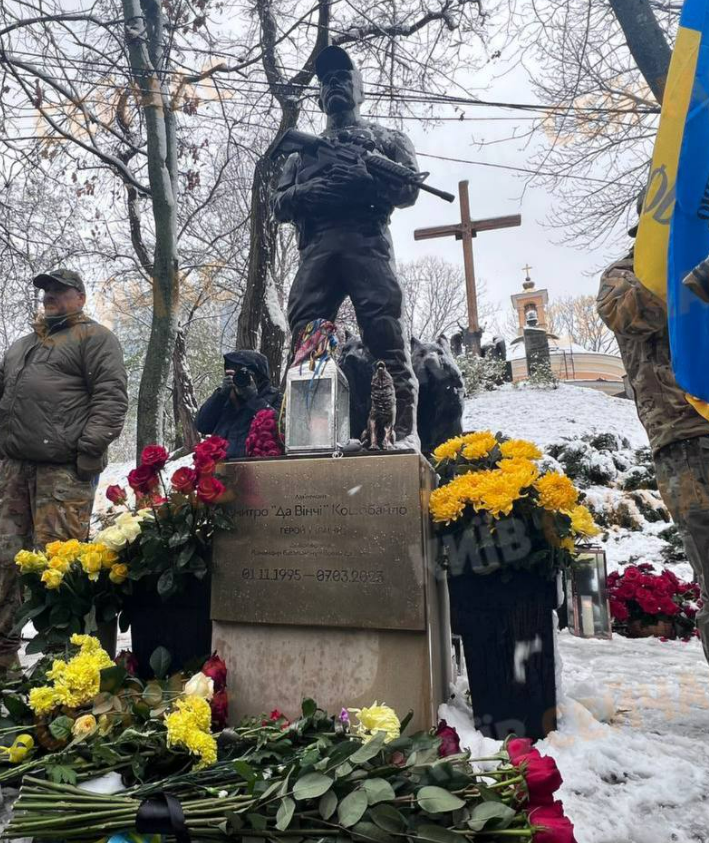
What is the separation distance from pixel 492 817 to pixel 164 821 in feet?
2.63

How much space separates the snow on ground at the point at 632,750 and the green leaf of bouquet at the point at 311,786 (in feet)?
2.63

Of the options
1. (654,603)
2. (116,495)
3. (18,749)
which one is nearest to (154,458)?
(116,495)

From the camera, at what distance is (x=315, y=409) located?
10.4 ft

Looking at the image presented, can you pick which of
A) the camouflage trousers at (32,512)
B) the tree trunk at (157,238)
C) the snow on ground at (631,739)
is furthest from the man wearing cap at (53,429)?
the tree trunk at (157,238)

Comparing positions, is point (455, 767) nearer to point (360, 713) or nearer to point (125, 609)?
point (360, 713)

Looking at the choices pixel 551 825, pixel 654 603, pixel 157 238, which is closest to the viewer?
pixel 551 825

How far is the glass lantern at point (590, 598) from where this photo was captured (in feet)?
14.1

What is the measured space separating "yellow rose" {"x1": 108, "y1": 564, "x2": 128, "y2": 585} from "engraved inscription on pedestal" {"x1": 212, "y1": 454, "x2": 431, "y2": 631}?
1.31 feet

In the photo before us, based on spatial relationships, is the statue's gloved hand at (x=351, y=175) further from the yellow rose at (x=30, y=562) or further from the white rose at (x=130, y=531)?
the yellow rose at (x=30, y=562)

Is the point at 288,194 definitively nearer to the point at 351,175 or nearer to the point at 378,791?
the point at 351,175

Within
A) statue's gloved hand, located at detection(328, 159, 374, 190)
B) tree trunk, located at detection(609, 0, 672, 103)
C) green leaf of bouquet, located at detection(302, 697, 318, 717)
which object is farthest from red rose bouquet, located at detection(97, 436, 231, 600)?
tree trunk, located at detection(609, 0, 672, 103)

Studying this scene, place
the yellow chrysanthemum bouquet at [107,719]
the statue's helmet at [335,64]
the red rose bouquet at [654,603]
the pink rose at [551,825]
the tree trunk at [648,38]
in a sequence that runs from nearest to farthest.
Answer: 1. the pink rose at [551,825]
2. the yellow chrysanthemum bouquet at [107,719]
3. the statue's helmet at [335,64]
4. the red rose bouquet at [654,603]
5. the tree trunk at [648,38]

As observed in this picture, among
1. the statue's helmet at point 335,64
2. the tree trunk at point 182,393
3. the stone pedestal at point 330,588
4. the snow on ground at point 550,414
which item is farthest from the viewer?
the tree trunk at point 182,393

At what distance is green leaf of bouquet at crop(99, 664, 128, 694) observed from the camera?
2271 mm
